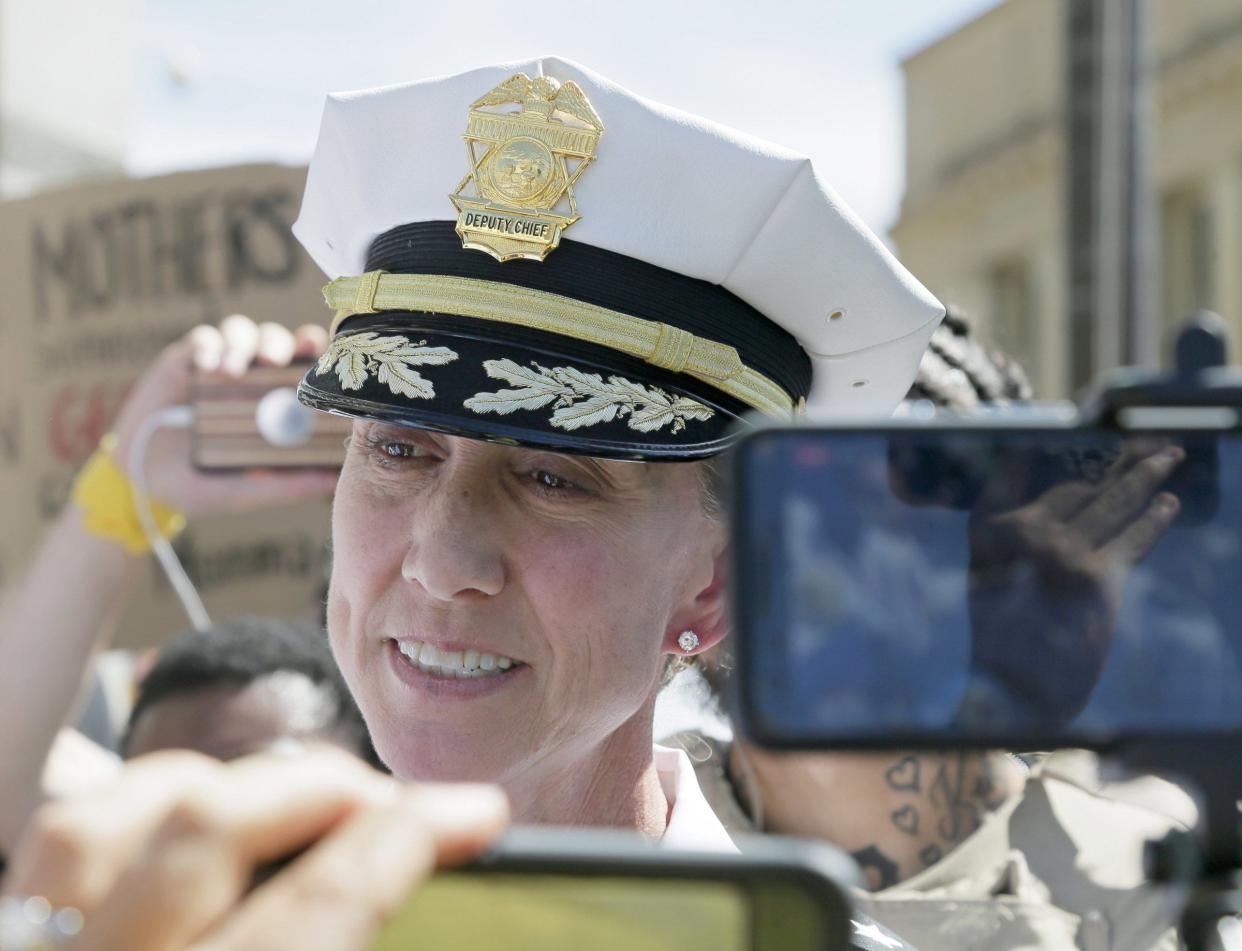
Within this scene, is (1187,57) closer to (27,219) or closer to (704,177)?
(27,219)

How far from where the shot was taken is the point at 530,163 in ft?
6.14

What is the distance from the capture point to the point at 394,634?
187 cm

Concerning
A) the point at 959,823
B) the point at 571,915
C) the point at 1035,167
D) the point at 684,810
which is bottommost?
the point at 959,823

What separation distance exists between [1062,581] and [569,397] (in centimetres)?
99

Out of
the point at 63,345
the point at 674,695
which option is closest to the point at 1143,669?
the point at 674,695

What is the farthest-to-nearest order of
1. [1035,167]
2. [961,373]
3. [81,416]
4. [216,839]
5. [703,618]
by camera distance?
[1035,167] < [81,416] < [961,373] < [703,618] < [216,839]

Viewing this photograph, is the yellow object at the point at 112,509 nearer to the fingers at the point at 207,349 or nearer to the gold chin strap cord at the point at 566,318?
the fingers at the point at 207,349

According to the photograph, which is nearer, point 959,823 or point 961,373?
point 959,823

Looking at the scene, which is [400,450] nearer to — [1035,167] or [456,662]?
[456,662]

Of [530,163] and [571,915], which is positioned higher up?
[530,163]

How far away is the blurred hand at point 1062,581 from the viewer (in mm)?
858

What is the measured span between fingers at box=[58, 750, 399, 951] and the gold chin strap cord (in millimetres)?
1139

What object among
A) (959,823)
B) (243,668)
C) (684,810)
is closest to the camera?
(684,810)


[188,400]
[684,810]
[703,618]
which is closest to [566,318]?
[703,618]
